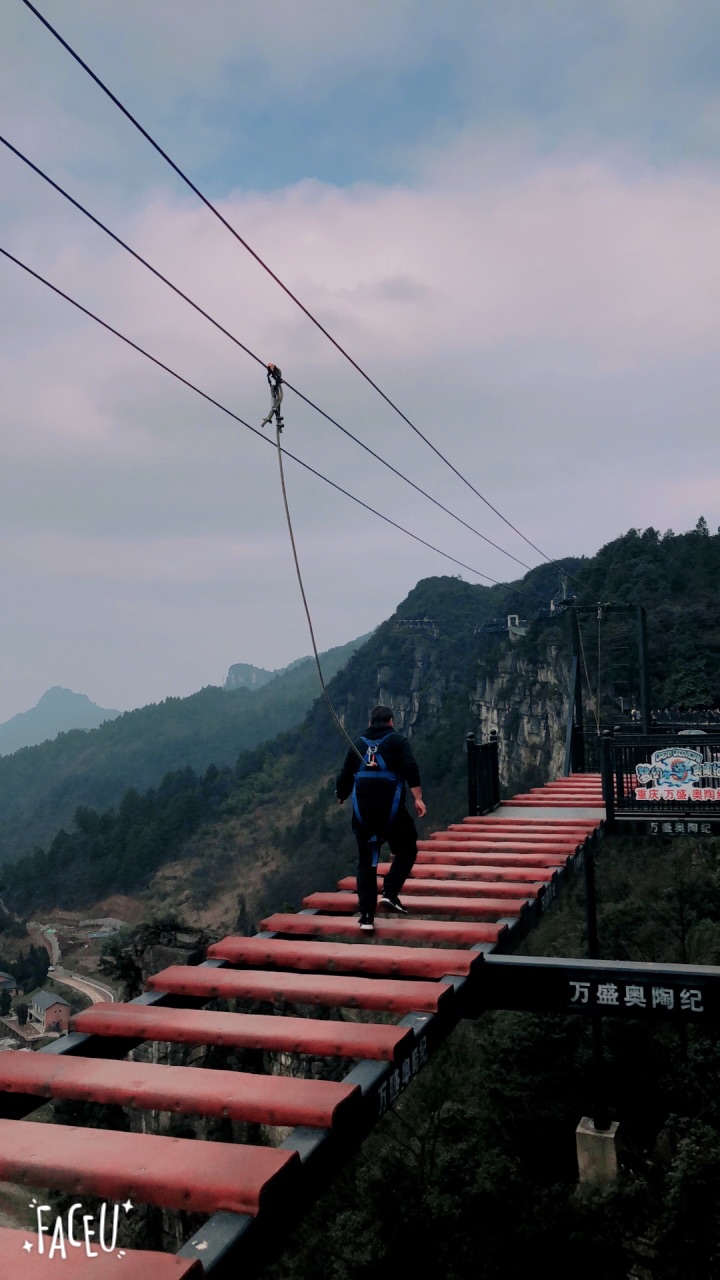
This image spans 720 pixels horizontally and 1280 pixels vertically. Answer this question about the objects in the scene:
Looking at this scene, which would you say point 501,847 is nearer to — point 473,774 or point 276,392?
point 473,774

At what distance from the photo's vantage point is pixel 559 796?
1761 cm

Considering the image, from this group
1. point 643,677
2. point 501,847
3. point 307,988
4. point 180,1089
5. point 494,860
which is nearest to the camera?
point 180,1089

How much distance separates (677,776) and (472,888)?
7.27 m

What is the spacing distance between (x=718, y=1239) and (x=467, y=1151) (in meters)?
10.4

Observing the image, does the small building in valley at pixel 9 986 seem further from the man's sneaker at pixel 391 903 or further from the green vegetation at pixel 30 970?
the man's sneaker at pixel 391 903

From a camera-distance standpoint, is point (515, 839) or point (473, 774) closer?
point (515, 839)

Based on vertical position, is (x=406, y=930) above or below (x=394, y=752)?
below

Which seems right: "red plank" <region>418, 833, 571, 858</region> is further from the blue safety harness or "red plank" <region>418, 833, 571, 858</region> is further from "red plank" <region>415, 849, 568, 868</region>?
the blue safety harness

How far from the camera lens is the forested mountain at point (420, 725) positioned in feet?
248

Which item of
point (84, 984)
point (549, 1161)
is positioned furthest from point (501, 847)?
point (84, 984)

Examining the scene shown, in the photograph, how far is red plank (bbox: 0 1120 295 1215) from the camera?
368 centimetres

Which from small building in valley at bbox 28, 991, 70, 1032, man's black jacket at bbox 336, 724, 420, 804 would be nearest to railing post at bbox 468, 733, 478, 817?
man's black jacket at bbox 336, 724, 420, 804

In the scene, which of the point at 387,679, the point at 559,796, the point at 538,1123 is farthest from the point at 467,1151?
the point at 387,679

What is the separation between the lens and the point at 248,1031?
541 cm
